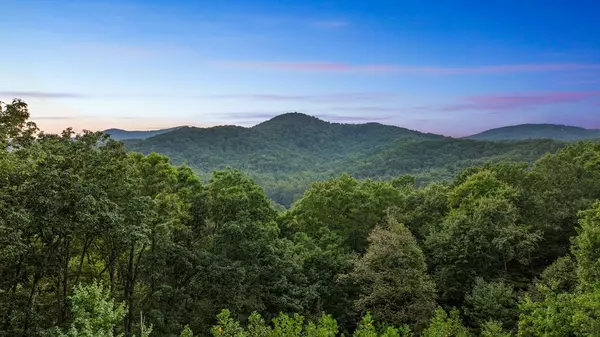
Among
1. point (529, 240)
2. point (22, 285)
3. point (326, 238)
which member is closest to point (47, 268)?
point (22, 285)

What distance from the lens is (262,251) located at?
24.1 metres

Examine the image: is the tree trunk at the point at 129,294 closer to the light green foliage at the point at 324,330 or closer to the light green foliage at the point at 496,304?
the light green foliage at the point at 324,330

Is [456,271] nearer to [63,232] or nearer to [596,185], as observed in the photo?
[596,185]

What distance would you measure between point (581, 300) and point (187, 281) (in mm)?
17783

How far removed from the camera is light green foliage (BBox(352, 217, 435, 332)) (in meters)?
21.7

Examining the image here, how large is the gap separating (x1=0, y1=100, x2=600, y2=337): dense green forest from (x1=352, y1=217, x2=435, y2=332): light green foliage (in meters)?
0.08

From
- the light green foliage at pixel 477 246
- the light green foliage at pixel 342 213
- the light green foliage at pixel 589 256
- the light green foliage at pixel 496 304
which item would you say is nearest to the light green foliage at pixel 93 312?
the light green foliage at pixel 589 256

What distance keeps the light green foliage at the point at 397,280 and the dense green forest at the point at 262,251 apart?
0.08 m

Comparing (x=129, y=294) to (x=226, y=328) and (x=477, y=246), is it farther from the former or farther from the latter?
(x=477, y=246)

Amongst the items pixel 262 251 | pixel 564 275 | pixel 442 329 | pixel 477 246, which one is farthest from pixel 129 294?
pixel 564 275

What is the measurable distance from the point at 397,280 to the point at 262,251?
7258 mm

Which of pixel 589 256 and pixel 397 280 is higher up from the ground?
pixel 589 256

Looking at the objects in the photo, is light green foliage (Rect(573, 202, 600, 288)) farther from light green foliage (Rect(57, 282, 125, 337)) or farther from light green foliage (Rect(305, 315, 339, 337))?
light green foliage (Rect(57, 282, 125, 337))

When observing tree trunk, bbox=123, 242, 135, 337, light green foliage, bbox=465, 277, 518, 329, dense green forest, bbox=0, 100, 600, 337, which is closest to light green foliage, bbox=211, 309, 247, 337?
dense green forest, bbox=0, 100, 600, 337
